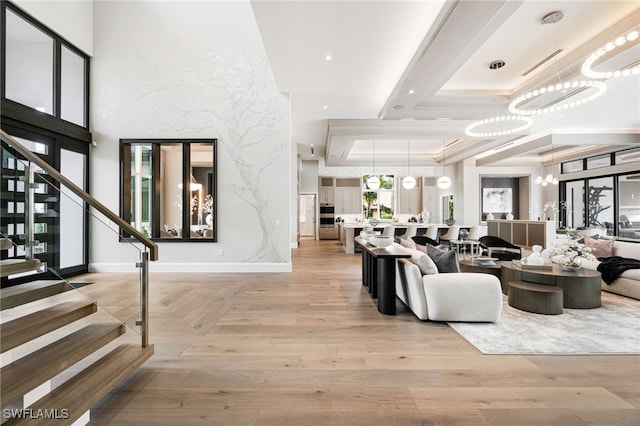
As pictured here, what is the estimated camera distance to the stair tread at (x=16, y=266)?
2068 millimetres

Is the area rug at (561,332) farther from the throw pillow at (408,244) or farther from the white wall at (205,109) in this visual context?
the white wall at (205,109)

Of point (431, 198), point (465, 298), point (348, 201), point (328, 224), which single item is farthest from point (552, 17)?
point (328, 224)

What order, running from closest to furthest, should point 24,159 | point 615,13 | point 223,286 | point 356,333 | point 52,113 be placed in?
point 24,159 < point 356,333 < point 615,13 < point 223,286 < point 52,113

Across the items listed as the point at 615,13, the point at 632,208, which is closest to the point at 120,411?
the point at 615,13

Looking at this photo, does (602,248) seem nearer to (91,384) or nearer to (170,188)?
(91,384)

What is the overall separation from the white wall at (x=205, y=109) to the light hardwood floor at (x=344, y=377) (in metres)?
2.62

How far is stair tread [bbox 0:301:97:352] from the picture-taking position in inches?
71.7

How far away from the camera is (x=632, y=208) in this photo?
363 inches

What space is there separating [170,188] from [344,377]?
553cm

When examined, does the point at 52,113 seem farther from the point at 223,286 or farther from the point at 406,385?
the point at 406,385

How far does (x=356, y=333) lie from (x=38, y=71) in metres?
6.87

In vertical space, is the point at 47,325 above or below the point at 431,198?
below

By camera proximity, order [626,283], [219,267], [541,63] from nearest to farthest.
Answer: [626,283]
[541,63]
[219,267]

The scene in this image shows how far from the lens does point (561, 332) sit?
120 inches
